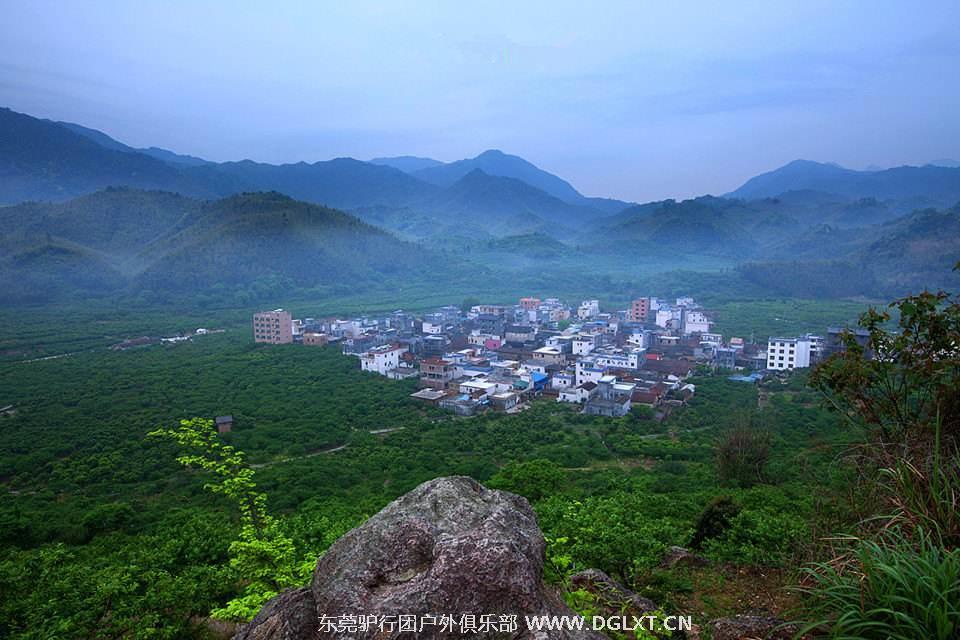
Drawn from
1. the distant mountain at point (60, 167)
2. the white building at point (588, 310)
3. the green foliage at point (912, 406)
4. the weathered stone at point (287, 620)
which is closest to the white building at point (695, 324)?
the white building at point (588, 310)

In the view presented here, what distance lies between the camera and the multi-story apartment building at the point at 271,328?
3612cm

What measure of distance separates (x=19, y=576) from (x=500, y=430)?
51.1 feet

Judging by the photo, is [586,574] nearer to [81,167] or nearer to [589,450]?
[589,450]

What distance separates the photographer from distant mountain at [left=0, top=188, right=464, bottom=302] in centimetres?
6150

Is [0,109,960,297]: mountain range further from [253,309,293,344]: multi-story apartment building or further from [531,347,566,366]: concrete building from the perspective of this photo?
[531,347,566,366]: concrete building

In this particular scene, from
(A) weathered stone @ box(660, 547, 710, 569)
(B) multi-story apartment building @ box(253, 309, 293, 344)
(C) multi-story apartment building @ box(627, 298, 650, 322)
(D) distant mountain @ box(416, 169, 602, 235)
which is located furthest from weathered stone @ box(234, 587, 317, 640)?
(D) distant mountain @ box(416, 169, 602, 235)

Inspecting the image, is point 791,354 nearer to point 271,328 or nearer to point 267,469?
point 267,469

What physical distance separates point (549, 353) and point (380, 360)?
9.69m

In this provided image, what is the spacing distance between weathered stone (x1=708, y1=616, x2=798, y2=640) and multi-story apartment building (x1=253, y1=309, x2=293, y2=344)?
119 feet

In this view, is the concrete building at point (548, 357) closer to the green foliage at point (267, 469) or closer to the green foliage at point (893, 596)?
the green foliage at point (267, 469)

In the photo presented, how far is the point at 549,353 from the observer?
3116 centimetres

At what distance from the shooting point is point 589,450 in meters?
17.7

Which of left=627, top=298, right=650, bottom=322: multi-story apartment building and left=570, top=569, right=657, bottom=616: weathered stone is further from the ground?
left=570, top=569, right=657, bottom=616: weathered stone

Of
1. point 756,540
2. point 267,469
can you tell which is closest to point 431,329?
point 267,469
